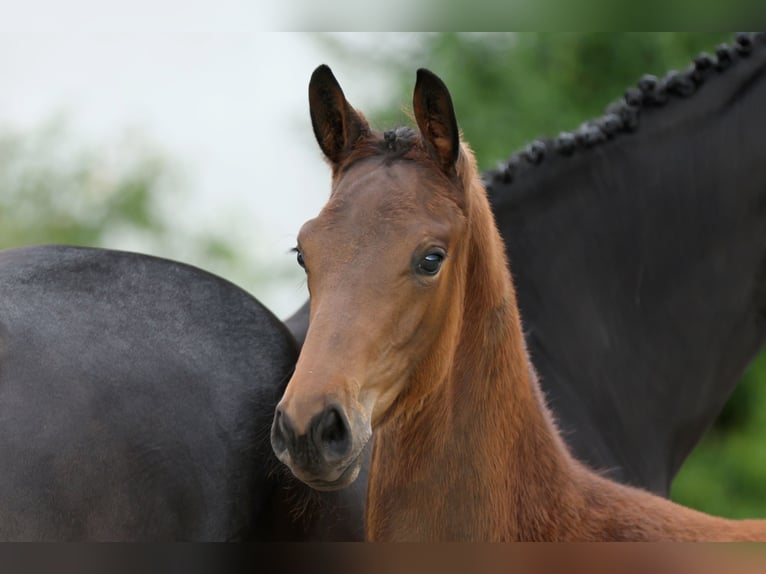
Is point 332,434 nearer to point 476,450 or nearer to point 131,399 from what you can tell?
point 476,450

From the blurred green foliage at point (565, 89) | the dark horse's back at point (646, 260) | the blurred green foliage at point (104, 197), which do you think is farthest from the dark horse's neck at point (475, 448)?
the blurred green foliage at point (104, 197)

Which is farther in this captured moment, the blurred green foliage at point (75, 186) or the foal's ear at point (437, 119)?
the blurred green foliage at point (75, 186)

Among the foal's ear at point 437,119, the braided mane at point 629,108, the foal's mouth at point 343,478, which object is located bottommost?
the foal's mouth at point 343,478

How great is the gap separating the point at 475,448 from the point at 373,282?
1.93 feet

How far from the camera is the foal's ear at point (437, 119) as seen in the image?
9.56 feet

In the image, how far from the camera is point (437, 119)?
9.68 feet

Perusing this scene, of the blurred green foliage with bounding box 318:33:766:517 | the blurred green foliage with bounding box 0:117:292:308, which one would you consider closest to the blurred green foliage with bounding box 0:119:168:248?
the blurred green foliage with bounding box 0:117:292:308

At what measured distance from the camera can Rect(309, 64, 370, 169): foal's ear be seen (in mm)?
3086

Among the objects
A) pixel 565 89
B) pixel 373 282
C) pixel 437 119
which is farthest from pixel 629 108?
pixel 565 89

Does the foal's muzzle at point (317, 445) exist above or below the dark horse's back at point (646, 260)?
below

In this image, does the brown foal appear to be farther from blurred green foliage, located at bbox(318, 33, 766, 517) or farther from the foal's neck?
blurred green foliage, located at bbox(318, 33, 766, 517)

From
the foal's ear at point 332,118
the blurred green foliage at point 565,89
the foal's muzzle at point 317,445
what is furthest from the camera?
the blurred green foliage at point 565,89

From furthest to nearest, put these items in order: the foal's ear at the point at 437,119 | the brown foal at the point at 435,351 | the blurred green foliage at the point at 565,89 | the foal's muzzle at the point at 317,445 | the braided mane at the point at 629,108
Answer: the blurred green foliage at the point at 565,89 < the braided mane at the point at 629,108 < the foal's ear at the point at 437,119 < the brown foal at the point at 435,351 < the foal's muzzle at the point at 317,445

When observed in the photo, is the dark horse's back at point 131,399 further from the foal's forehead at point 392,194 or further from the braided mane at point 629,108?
the braided mane at point 629,108
